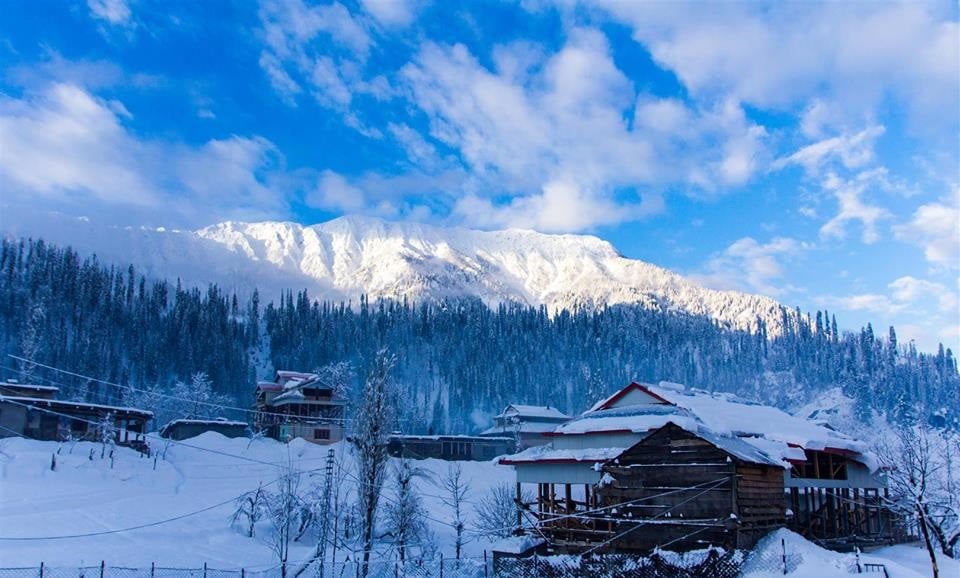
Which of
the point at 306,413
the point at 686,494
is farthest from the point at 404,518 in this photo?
the point at 306,413

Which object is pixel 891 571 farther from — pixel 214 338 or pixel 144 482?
pixel 214 338

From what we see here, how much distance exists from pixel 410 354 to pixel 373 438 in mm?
136638

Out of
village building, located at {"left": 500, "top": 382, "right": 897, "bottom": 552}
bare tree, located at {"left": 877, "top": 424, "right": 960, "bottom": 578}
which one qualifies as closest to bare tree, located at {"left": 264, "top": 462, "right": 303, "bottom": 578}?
village building, located at {"left": 500, "top": 382, "right": 897, "bottom": 552}

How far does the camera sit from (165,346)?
136 meters

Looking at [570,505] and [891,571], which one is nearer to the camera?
[891,571]

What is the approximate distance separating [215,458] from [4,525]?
1048 inches

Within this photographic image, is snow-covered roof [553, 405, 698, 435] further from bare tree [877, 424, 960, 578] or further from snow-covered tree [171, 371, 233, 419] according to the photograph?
snow-covered tree [171, 371, 233, 419]

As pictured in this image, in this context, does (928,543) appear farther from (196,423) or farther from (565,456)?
(196,423)

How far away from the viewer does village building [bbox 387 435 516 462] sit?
83.6 m

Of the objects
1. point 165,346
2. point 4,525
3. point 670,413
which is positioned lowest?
point 4,525

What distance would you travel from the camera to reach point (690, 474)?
27.1 metres

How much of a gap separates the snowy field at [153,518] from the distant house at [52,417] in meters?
3.38

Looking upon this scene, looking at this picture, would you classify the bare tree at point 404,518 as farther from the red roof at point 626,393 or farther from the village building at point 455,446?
the village building at point 455,446

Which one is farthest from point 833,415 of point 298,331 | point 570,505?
point 570,505
